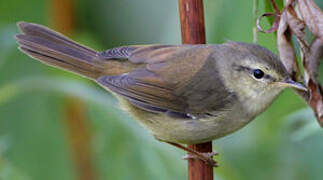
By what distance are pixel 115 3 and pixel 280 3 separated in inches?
97.3

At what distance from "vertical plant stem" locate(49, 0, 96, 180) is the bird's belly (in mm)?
341

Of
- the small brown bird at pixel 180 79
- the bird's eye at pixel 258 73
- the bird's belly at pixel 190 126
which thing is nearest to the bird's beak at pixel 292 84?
the small brown bird at pixel 180 79

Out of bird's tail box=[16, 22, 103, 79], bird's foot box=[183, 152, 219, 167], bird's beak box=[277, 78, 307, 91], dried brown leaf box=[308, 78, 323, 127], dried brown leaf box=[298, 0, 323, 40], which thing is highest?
bird's tail box=[16, 22, 103, 79]

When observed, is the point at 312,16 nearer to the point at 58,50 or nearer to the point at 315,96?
the point at 315,96

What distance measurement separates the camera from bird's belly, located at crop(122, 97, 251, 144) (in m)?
3.37

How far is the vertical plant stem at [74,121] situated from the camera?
12.1 feet

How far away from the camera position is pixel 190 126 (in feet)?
11.3

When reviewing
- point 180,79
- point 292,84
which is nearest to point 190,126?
point 180,79

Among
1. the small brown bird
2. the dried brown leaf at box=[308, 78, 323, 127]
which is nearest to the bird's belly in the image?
the small brown bird

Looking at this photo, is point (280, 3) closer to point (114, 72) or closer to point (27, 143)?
point (114, 72)

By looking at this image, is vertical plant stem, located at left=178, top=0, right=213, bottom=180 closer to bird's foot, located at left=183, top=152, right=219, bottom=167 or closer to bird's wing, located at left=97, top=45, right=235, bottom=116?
bird's foot, located at left=183, top=152, right=219, bottom=167

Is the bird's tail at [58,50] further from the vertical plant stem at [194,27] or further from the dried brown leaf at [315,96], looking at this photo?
the dried brown leaf at [315,96]

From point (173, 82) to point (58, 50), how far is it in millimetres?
737

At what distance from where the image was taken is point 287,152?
3.70 m
